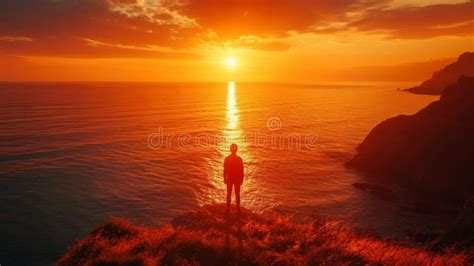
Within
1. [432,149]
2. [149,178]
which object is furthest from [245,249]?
[432,149]

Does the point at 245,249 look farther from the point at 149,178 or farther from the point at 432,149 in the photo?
the point at 432,149

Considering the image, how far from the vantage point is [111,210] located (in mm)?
28953

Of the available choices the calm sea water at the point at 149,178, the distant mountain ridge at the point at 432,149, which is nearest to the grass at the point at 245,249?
the calm sea water at the point at 149,178

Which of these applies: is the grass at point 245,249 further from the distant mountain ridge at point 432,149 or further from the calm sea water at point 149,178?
the distant mountain ridge at point 432,149

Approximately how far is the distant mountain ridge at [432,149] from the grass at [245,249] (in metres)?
27.7

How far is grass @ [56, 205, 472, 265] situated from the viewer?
9695 millimetres

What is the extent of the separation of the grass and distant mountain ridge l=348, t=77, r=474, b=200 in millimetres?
27678

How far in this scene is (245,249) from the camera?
10.4 m

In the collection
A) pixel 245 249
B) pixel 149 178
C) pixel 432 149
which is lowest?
pixel 149 178

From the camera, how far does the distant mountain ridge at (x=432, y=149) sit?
34.9 meters

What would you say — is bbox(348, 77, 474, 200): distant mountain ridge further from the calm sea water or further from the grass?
the grass

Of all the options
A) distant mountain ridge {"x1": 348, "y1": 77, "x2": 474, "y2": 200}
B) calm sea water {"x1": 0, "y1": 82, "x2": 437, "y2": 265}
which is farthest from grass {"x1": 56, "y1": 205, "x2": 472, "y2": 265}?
distant mountain ridge {"x1": 348, "y1": 77, "x2": 474, "y2": 200}

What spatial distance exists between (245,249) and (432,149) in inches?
1489

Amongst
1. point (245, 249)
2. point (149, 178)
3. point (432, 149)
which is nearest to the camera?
point (245, 249)
